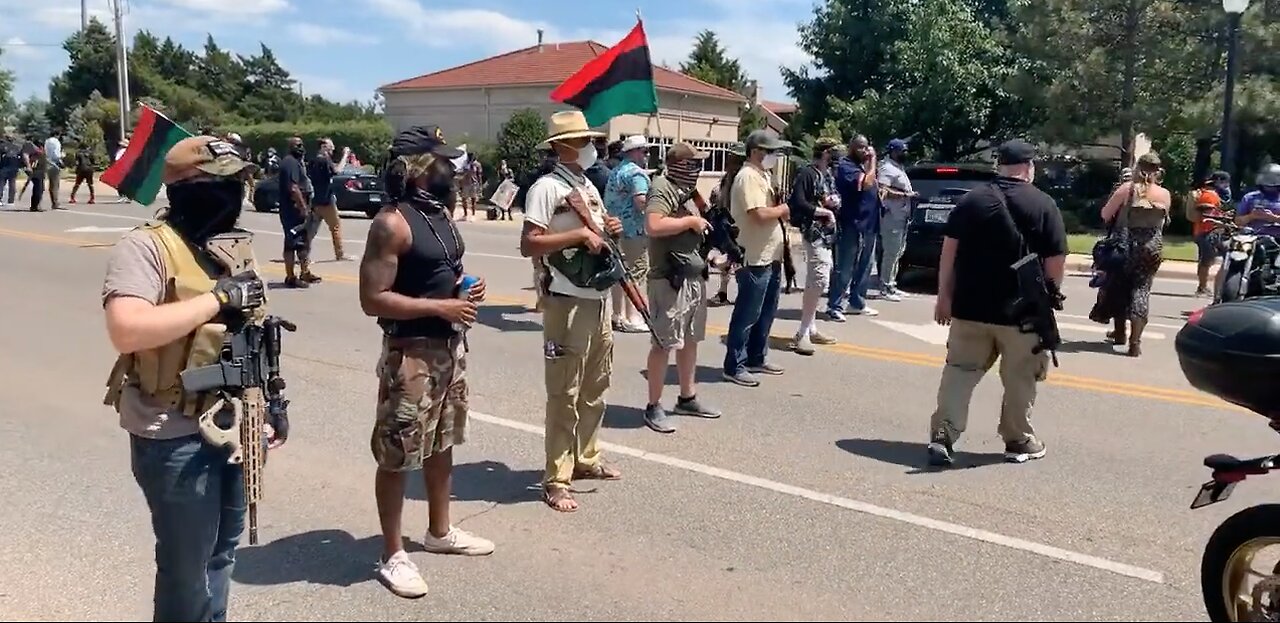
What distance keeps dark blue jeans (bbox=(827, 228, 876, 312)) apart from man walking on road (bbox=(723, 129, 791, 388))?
9.29 ft

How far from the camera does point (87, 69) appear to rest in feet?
217

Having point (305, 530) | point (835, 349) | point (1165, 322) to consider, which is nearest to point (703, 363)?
point (835, 349)

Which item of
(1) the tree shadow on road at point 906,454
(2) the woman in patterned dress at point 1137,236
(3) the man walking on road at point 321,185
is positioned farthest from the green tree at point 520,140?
(1) the tree shadow on road at point 906,454

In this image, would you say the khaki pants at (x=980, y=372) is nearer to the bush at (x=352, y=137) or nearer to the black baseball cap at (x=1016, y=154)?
the black baseball cap at (x=1016, y=154)

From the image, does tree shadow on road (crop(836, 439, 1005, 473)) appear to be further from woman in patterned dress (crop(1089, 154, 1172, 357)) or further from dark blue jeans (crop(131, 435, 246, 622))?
dark blue jeans (crop(131, 435, 246, 622))

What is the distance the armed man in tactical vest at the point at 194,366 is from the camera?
3092 mm

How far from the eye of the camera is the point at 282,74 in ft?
263

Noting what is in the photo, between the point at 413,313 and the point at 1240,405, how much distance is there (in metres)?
2.92

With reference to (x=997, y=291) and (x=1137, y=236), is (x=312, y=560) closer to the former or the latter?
(x=997, y=291)

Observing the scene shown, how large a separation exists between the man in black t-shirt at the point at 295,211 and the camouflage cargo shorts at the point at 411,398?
28.7ft

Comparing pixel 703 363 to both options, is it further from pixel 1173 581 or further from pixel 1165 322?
pixel 1165 322

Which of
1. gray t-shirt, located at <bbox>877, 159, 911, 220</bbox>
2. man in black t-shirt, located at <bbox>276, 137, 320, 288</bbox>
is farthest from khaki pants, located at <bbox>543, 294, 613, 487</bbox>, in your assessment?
man in black t-shirt, located at <bbox>276, 137, 320, 288</bbox>

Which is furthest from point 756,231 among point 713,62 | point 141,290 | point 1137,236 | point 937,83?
point 713,62

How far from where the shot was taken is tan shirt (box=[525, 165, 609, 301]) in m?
5.17
